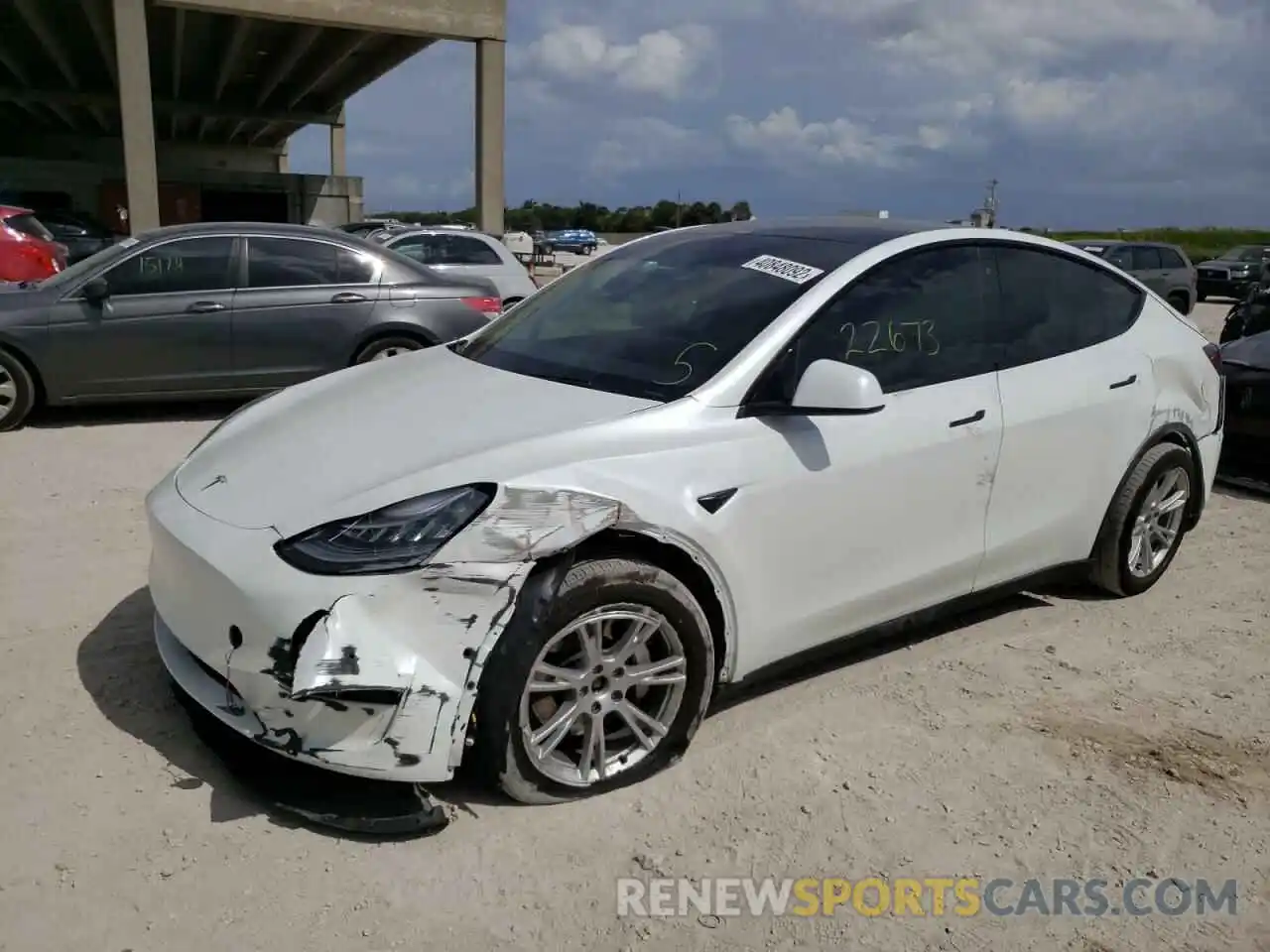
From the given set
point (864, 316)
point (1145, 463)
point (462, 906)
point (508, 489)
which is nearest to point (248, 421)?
point (508, 489)

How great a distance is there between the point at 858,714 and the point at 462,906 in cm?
160

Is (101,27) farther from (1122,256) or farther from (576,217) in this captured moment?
(576,217)

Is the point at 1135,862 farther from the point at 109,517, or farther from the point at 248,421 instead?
the point at 109,517

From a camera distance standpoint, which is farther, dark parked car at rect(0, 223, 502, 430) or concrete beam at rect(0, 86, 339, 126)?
concrete beam at rect(0, 86, 339, 126)

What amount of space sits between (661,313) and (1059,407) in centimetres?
162

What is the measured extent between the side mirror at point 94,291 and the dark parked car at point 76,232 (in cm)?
1146

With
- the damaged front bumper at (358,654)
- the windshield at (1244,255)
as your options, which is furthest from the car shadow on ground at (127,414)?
the windshield at (1244,255)

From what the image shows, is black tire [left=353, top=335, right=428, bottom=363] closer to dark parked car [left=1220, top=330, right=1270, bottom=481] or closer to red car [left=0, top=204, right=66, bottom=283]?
red car [left=0, top=204, right=66, bottom=283]

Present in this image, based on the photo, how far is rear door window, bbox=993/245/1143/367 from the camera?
414 cm

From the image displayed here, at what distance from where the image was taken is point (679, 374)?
11.1 feet

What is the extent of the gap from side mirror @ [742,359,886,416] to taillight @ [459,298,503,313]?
568 cm

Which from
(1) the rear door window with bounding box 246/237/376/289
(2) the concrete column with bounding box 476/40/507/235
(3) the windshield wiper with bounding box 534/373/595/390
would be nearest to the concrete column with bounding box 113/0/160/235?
(2) the concrete column with bounding box 476/40/507/235

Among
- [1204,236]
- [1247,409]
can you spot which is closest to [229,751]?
[1247,409]

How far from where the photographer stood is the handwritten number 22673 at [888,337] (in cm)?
360
